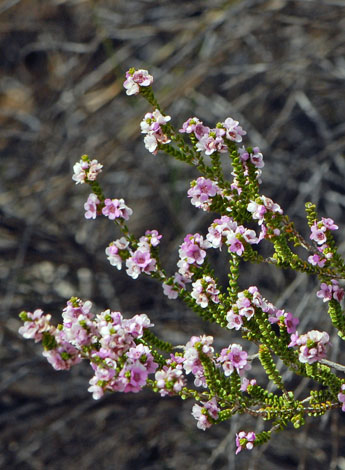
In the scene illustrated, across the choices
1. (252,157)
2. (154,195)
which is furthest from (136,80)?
(154,195)

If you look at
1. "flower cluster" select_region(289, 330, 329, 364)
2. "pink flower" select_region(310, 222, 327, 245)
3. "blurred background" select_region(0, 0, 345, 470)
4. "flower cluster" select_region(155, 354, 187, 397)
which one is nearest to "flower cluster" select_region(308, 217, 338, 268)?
"pink flower" select_region(310, 222, 327, 245)

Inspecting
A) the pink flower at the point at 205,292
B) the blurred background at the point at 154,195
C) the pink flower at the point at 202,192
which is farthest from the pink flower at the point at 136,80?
the blurred background at the point at 154,195

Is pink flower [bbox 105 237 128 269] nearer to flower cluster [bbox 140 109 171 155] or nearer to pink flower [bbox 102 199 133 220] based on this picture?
pink flower [bbox 102 199 133 220]

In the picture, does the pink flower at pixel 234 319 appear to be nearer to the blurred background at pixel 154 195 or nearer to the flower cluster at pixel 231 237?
the flower cluster at pixel 231 237

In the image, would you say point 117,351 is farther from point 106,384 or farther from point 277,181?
point 277,181

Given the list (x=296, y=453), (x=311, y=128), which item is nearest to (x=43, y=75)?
(x=311, y=128)
